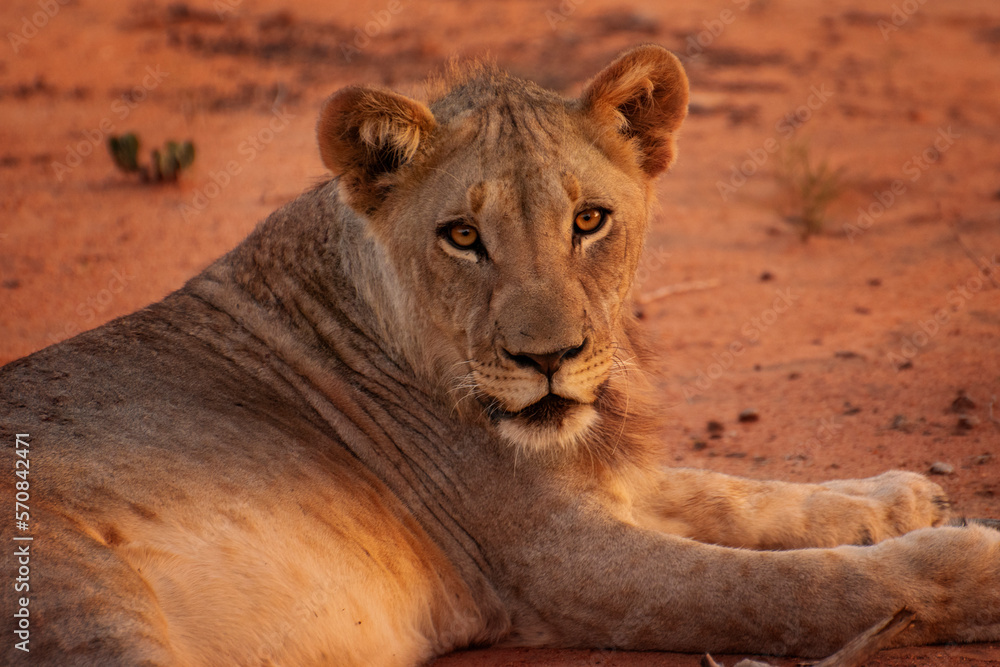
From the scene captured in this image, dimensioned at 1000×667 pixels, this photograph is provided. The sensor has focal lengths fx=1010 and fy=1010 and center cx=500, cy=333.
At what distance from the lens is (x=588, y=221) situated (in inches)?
151

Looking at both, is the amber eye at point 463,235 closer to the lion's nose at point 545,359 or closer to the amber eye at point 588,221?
the amber eye at point 588,221

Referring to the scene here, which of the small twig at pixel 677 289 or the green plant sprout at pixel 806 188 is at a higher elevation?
the green plant sprout at pixel 806 188

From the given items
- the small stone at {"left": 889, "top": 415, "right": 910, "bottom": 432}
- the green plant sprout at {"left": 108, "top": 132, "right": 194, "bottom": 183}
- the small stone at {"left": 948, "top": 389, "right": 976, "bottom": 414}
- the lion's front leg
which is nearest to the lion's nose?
the lion's front leg

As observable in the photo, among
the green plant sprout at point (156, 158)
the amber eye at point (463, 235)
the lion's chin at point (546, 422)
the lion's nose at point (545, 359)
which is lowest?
the lion's chin at point (546, 422)

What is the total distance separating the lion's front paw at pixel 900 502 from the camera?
459 cm

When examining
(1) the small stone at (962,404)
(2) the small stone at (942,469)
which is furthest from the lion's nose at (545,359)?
(1) the small stone at (962,404)

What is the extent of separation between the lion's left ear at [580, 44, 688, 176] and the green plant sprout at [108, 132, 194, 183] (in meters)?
8.20

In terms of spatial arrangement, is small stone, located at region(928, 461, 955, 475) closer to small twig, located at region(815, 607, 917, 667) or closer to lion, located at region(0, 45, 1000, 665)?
lion, located at region(0, 45, 1000, 665)

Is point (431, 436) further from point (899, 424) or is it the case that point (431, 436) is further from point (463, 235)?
point (899, 424)

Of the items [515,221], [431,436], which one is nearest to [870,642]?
[431,436]

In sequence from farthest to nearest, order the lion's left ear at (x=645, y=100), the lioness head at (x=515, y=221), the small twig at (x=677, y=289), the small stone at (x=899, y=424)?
the small twig at (x=677, y=289) → the small stone at (x=899, y=424) → the lion's left ear at (x=645, y=100) → the lioness head at (x=515, y=221)

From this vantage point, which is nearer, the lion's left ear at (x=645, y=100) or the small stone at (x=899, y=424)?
the lion's left ear at (x=645, y=100)

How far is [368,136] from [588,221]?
903 mm

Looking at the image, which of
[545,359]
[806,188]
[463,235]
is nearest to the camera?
[545,359]
